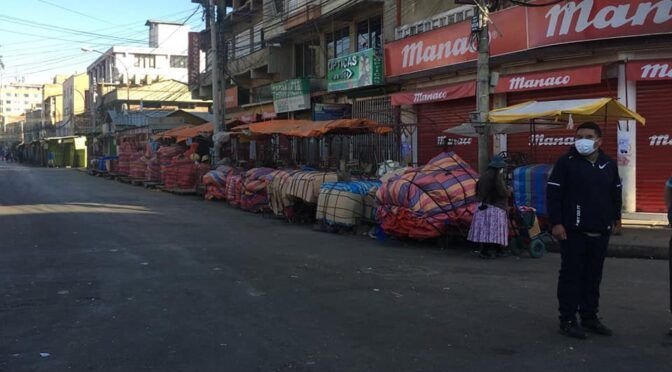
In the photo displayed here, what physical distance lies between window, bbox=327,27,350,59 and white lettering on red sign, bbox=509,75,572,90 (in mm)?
10723

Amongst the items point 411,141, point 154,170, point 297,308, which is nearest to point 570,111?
point 297,308

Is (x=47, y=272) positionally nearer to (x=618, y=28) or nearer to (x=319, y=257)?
(x=319, y=257)

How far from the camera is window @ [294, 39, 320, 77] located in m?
28.1

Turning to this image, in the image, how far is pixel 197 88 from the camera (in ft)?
133

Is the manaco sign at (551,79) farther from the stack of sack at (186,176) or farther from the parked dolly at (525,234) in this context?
the stack of sack at (186,176)

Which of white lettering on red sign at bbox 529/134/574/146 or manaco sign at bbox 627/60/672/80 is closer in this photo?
manaco sign at bbox 627/60/672/80

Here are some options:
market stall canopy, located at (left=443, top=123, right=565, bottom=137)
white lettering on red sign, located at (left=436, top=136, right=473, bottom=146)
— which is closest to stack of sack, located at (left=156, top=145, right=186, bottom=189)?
white lettering on red sign, located at (left=436, top=136, right=473, bottom=146)

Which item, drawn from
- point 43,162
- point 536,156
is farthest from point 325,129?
point 43,162

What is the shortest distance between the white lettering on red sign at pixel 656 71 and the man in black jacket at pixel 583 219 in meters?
8.72

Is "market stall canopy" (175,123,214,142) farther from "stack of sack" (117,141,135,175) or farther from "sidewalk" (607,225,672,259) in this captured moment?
"sidewalk" (607,225,672,259)

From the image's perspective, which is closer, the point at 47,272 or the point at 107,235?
the point at 47,272

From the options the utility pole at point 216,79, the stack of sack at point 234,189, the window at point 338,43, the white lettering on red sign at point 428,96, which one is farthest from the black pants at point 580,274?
the window at point 338,43

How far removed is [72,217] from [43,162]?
224 feet

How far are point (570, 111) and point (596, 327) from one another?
5.55 metres
